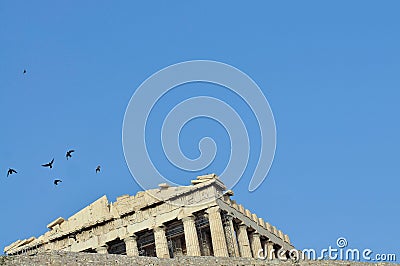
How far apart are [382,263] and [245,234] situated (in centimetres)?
2415

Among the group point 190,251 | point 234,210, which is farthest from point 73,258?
point 234,210

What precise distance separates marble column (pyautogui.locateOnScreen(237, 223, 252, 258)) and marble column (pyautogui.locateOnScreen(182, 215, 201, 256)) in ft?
14.1

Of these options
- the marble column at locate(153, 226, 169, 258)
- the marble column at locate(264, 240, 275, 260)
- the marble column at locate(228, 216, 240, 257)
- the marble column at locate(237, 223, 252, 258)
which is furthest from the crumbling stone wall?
the marble column at locate(264, 240, 275, 260)

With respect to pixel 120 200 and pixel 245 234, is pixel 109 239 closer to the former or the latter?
pixel 120 200

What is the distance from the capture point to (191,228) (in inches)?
2977

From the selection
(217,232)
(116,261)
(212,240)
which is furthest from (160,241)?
(116,261)

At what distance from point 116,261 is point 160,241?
2425 centimetres

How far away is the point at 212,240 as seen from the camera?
75.1m

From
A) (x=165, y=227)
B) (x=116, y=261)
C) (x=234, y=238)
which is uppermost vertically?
(x=165, y=227)

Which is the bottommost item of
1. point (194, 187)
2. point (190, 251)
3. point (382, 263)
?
point (382, 263)

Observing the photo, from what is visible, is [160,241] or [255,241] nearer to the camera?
[160,241]

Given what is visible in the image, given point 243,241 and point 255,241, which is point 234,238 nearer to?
point 243,241

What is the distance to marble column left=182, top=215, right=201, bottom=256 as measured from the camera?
74.6m

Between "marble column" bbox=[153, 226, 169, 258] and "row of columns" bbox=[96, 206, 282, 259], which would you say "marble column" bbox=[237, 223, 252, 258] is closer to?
"row of columns" bbox=[96, 206, 282, 259]
